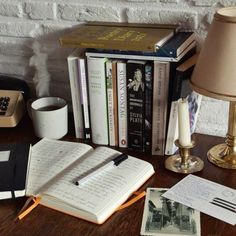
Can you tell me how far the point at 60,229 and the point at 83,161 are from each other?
0.22 m

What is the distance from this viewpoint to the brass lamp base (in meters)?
1.02

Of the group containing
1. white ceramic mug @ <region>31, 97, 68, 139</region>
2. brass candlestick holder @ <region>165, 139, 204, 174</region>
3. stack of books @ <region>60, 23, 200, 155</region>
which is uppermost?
stack of books @ <region>60, 23, 200, 155</region>

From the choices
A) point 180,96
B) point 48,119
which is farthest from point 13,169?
point 180,96

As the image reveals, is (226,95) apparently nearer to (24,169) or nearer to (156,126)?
(156,126)

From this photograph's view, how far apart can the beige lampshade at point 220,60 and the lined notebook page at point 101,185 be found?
0.24 metres

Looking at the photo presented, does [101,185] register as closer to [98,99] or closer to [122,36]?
[98,99]

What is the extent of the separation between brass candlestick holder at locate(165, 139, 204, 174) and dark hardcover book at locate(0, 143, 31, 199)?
337mm

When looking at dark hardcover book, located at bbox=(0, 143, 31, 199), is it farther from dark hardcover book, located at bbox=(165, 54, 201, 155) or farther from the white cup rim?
dark hardcover book, located at bbox=(165, 54, 201, 155)

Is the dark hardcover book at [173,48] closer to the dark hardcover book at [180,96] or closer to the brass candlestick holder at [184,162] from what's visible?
the dark hardcover book at [180,96]

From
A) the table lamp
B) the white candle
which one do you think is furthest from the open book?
the table lamp

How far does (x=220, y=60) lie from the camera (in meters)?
0.87

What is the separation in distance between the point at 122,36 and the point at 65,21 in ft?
0.86

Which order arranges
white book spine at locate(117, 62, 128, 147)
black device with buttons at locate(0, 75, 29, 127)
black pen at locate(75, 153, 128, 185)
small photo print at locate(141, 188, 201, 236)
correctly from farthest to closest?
black device with buttons at locate(0, 75, 29, 127) < white book spine at locate(117, 62, 128, 147) < black pen at locate(75, 153, 128, 185) < small photo print at locate(141, 188, 201, 236)

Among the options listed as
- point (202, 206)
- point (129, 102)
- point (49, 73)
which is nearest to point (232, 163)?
point (202, 206)
